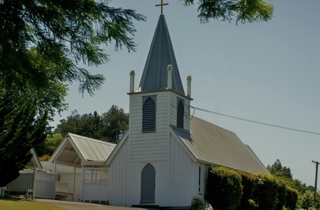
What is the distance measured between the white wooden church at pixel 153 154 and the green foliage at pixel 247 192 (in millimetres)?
1811

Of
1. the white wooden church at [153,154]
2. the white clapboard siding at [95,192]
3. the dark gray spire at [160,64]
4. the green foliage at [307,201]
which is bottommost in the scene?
the green foliage at [307,201]

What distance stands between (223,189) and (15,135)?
12245 millimetres

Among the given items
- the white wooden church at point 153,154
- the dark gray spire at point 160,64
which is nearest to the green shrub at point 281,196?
the white wooden church at point 153,154

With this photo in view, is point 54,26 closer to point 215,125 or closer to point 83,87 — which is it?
point 83,87

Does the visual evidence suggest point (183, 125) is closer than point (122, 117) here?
Yes

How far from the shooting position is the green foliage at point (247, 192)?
33906 mm

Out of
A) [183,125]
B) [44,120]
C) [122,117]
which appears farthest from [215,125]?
[122,117]

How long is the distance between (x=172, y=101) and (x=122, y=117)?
56768 millimetres

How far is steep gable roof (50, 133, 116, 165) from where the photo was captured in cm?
3372

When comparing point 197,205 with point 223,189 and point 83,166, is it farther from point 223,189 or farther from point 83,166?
point 83,166

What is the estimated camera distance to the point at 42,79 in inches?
348

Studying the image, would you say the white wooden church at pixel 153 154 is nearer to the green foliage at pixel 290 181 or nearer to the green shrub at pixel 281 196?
the green shrub at pixel 281 196

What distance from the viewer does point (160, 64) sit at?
3400cm

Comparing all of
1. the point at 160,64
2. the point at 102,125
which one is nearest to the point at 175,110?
the point at 160,64
